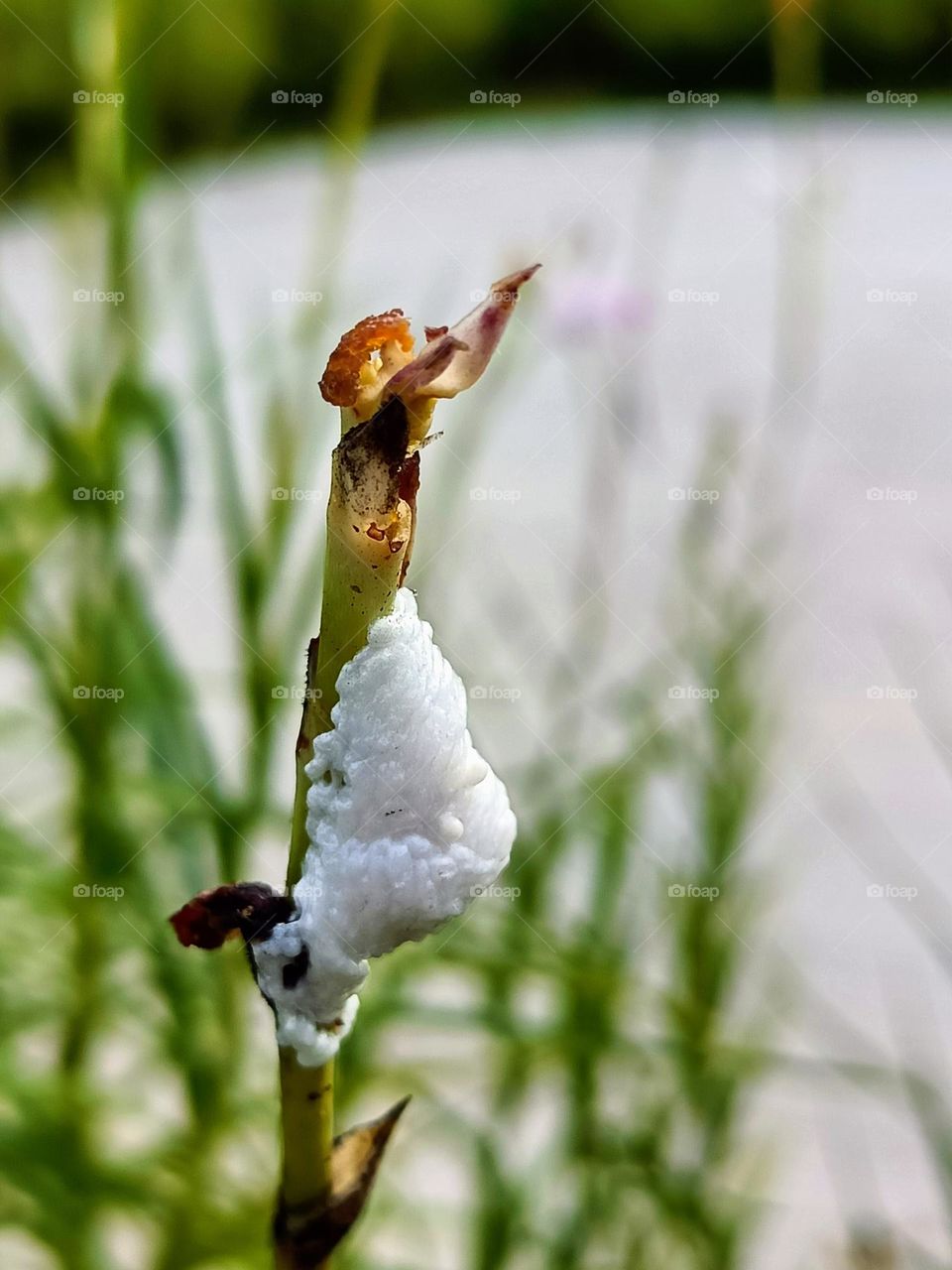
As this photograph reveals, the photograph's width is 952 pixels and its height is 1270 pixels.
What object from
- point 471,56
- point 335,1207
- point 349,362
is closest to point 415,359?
point 349,362
